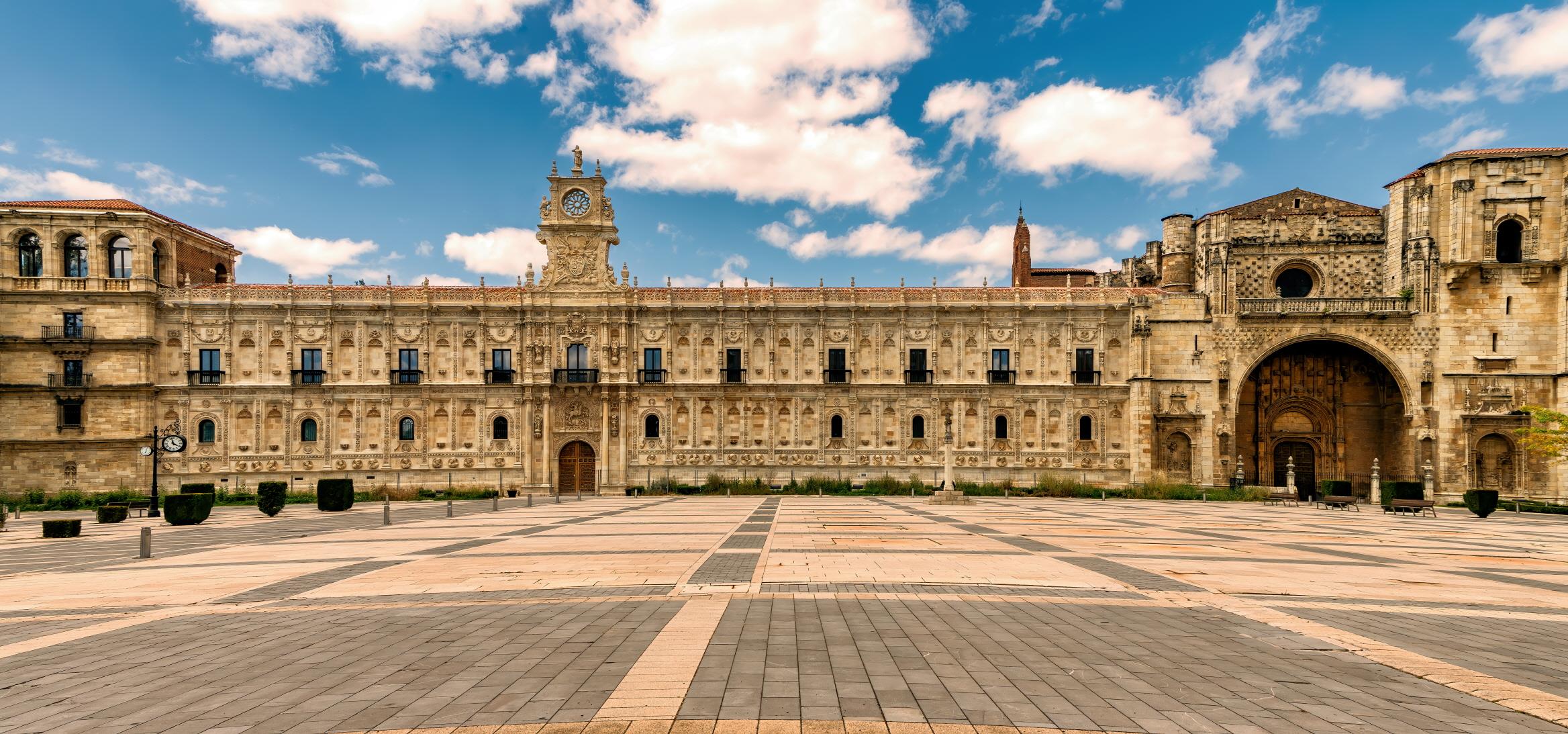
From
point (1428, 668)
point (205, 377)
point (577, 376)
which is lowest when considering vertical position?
point (1428, 668)

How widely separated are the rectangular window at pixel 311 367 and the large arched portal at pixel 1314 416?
55.6 meters

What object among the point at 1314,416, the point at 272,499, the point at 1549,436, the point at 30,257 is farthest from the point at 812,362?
the point at 30,257

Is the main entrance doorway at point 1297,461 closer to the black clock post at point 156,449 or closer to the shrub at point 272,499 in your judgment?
the shrub at point 272,499

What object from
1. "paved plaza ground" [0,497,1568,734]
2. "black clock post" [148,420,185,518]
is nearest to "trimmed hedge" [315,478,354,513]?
"black clock post" [148,420,185,518]

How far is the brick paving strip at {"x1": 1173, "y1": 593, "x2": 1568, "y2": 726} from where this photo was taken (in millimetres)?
6484

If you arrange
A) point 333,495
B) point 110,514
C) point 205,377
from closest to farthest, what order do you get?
point 110,514
point 333,495
point 205,377

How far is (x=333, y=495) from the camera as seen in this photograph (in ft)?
103

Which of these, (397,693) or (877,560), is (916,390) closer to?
(877,560)

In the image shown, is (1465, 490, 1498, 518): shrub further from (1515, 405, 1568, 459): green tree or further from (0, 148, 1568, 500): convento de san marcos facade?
(0, 148, 1568, 500): convento de san marcos facade

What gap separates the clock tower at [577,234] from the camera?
45250mm

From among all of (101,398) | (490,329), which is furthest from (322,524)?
(101,398)

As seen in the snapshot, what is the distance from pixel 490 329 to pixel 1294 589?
42.5 meters

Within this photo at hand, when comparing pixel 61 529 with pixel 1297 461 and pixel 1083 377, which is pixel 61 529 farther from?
pixel 1297 461

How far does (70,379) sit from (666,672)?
52.6 metres
